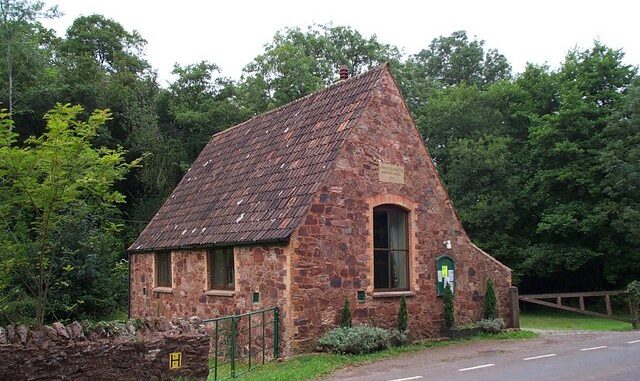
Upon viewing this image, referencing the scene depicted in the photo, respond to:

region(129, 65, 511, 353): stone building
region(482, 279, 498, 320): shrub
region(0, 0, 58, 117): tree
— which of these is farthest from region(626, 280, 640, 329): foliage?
region(0, 0, 58, 117): tree

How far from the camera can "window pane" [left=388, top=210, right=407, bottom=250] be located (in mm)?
15914

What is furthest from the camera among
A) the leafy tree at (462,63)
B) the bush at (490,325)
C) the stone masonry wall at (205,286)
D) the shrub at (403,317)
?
the leafy tree at (462,63)

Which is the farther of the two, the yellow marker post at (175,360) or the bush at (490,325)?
the bush at (490,325)

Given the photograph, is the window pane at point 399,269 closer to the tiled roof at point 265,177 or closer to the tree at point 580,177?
the tiled roof at point 265,177

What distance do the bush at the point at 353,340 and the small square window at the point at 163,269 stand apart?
728 cm

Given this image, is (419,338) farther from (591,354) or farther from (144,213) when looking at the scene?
(144,213)

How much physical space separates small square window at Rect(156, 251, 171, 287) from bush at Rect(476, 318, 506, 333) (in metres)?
9.18

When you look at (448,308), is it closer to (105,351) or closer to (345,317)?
(345,317)

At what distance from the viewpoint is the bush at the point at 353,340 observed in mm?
13211

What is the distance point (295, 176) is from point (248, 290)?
297 cm

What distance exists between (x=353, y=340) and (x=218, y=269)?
4.77 meters

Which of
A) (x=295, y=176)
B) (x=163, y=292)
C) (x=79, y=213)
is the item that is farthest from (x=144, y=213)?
(x=295, y=176)

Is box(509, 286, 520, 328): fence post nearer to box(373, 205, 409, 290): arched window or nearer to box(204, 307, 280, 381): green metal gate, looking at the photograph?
box(373, 205, 409, 290): arched window

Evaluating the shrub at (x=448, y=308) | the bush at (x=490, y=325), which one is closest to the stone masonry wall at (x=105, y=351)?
the shrub at (x=448, y=308)
